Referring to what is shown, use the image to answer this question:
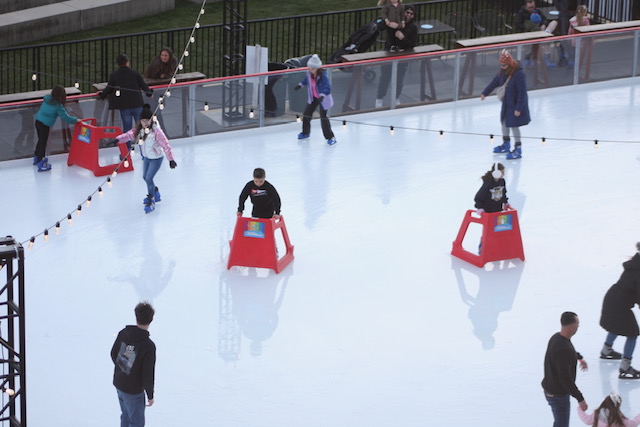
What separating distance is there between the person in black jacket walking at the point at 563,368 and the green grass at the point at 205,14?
16321 millimetres

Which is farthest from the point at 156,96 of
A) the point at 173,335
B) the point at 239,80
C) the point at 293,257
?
the point at 173,335

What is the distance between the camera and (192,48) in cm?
2389

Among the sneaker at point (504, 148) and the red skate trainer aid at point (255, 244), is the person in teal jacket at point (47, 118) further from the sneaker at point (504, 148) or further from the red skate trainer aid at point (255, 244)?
the sneaker at point (504, 148)

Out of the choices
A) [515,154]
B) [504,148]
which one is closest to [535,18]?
[504,148]

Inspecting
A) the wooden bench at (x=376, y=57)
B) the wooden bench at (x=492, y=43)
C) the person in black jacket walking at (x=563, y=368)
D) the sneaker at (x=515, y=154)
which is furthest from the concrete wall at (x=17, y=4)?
the person in black jacket walking at (x=563, y=368)

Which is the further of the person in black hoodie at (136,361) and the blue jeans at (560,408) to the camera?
the blue jeans at (560,408)

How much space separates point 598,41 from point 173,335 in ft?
35.9

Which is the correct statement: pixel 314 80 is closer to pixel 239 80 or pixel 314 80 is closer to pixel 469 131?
pixel 239 80

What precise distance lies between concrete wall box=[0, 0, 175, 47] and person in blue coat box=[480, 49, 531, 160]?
10.1 m

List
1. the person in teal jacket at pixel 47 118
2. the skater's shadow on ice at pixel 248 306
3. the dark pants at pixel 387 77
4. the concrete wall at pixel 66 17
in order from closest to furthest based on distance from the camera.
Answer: the skater's shadow on ice at pixel 248 306 < the person in teal jacket at pixel 47 118 < the dark pants at pixel 387 77 < the concrete wall at pixel 66 17

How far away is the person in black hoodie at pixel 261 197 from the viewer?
1336cm

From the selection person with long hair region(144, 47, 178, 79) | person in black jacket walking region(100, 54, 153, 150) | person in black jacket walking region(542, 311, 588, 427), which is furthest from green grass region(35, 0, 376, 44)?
person in black jacket walking region(542, 311, 588, 427)

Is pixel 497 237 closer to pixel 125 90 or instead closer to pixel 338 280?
pixel 338 280

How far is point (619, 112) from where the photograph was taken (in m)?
19.6
